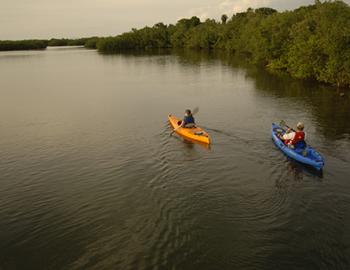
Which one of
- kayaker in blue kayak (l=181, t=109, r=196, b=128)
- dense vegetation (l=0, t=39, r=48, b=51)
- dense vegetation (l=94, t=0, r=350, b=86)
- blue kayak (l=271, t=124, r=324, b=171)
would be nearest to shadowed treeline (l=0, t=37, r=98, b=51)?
dense vegetation (l=0, t=39, r=48, b=51)

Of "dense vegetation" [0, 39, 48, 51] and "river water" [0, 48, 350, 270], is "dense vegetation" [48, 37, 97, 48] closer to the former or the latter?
"dense vegetation" [0, 39, 48, 51]

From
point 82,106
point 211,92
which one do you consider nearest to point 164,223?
point 82,106

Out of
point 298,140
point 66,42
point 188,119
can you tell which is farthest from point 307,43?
point 66,42

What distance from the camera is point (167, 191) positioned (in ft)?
51.6

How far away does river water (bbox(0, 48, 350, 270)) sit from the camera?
11.5 metres

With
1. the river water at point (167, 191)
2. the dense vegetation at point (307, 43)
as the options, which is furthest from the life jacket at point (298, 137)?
the dense vegetation at point (307, 43)

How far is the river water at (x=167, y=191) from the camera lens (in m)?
11.5

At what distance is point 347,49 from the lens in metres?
35.2

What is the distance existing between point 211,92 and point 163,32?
99.0m

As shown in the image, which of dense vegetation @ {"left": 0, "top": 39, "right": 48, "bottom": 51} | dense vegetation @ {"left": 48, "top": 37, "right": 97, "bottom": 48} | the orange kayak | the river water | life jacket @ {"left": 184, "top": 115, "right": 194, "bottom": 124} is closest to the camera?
the river water

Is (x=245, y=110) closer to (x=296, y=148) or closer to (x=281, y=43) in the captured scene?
(x=296, y=148)

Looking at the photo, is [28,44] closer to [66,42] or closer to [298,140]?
[66,42]

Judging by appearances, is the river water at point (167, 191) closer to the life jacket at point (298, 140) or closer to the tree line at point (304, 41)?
the life jacket at point (298, 140)

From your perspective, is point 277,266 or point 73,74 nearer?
point 277,266
